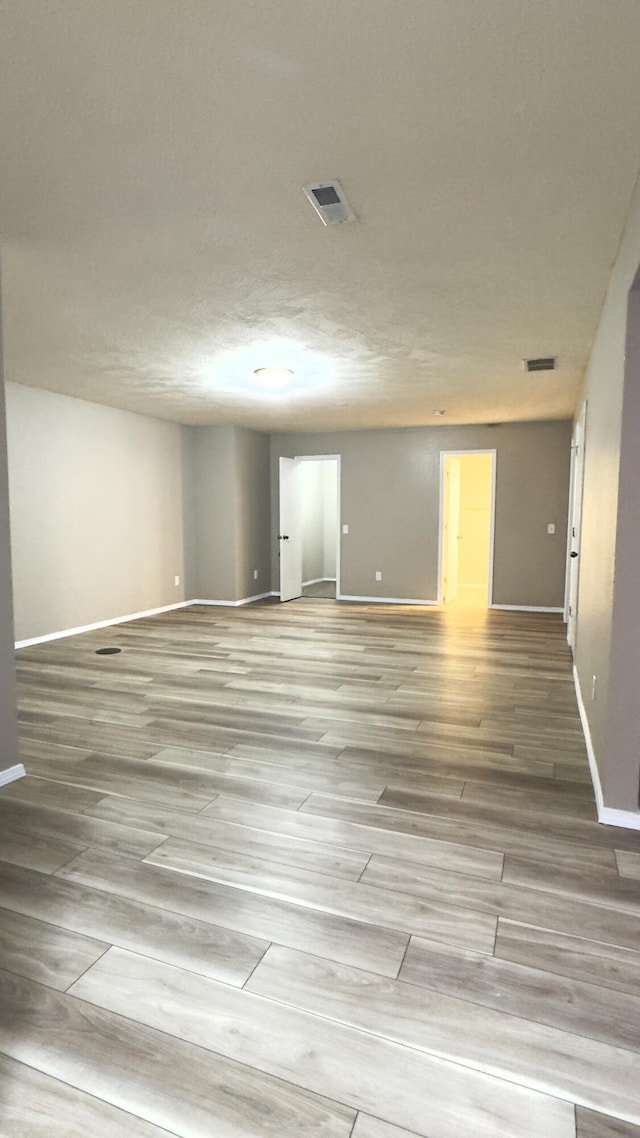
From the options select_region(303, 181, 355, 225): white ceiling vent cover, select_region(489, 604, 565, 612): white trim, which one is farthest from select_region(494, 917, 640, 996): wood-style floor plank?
select_region(489, 604, 565, 612): white trim

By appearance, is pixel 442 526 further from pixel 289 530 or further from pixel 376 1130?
pixel 376 1130

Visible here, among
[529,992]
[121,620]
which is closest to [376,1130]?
[529,992]

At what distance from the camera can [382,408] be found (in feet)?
21.3

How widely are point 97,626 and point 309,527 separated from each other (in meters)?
4.69

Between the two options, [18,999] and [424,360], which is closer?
[18,999]

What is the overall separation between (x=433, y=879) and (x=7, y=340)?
4225mm

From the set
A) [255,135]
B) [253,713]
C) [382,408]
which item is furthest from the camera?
[382,408]

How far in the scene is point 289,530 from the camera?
867cm

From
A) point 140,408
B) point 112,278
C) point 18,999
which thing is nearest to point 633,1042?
point 18,999

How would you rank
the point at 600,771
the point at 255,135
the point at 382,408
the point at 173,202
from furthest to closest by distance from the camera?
the point at 382,408 < the point at 600,771 < the point at 173,202 < the point at 255,135

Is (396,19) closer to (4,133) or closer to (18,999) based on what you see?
(4,133)

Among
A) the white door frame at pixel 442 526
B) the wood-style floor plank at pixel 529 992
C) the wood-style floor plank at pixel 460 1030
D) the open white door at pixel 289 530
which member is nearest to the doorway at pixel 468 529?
the white door frame at pixel 442 526

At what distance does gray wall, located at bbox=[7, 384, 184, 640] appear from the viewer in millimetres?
5477

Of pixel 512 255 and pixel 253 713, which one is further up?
pixel 512 255
